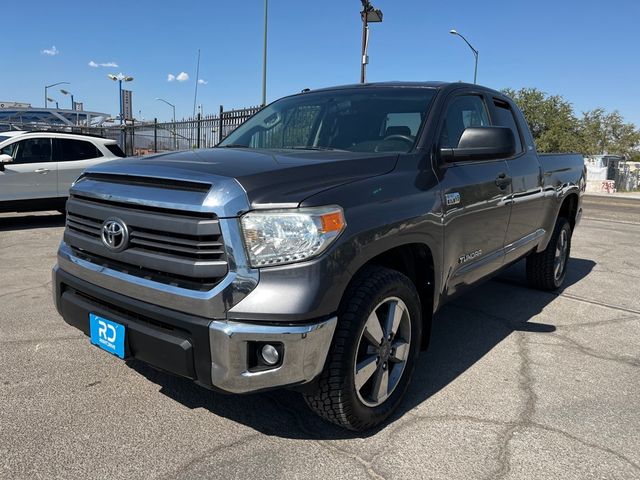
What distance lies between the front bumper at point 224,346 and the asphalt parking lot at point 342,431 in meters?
0.45

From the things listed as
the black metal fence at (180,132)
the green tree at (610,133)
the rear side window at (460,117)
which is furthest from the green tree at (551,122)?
the rear side window at (460,117)

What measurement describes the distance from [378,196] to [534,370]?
185 centimetres

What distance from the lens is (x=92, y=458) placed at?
235 cm

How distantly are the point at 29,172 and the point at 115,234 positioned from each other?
293 inches

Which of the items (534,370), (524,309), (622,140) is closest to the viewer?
(534,370)

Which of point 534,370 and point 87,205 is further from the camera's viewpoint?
point 534,370

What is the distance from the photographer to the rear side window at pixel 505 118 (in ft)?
14.0

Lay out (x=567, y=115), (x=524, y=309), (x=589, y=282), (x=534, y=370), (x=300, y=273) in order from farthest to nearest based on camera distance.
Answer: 1. (x=567, y=115)
2. (x=589, y=282)
3. (x=524, y=309)
4. (x=534, y=370)
5. (x=300, y=273)

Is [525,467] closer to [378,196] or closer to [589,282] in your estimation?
[378,196]

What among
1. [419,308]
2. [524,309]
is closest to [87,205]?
[419,308]

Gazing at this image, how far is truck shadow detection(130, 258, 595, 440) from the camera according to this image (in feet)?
8.98

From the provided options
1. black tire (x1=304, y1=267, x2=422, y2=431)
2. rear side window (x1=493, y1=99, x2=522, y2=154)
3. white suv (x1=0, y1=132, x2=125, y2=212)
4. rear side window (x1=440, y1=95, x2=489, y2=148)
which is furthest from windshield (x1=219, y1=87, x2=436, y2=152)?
white suv (x1=0, y1=132, x2=125, y2=212)

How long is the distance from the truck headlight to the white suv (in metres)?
7.32

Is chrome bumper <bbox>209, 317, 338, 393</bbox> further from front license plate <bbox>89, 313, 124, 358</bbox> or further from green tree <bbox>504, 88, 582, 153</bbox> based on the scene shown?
green tree <bbox>504, 88, 582, 153</bbox>
